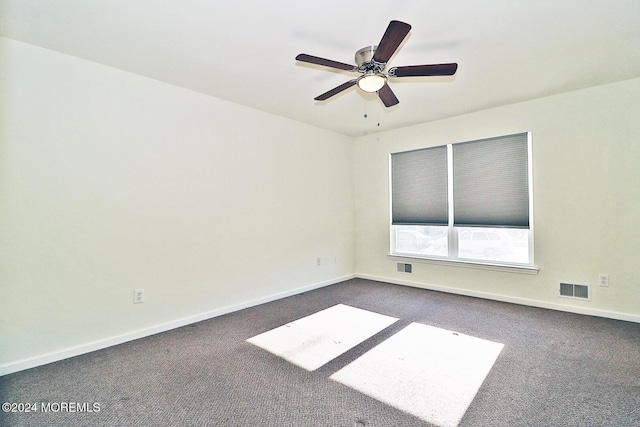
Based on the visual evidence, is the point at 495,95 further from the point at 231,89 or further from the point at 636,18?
the point at 231,89

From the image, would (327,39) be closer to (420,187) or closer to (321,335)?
(321,335)

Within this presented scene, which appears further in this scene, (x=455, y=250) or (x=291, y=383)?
(x=455, y=250)

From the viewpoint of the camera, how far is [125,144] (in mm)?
2797

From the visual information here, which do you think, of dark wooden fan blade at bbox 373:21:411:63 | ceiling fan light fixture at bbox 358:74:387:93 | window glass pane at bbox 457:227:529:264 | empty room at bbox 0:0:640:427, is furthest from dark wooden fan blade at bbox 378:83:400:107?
window glass pane at bbox 457:227:529:264

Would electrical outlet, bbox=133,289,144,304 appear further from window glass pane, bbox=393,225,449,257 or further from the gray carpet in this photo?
window glass pane, bbox=393,225,449,257

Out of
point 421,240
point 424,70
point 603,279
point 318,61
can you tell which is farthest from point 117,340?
point 603,279

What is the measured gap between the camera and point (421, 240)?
4656 mm

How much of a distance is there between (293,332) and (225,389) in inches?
39.4

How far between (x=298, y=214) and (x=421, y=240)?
1.94 metres

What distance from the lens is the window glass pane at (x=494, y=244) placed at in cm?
380

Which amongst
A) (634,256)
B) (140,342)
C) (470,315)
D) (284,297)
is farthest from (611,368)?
(140,342)

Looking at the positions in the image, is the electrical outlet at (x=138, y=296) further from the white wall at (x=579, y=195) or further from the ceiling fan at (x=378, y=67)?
the white wall at (x=579, y=195)

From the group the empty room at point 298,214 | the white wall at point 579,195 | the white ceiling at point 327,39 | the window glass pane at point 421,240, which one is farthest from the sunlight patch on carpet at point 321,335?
the white ceiling at point 327,39

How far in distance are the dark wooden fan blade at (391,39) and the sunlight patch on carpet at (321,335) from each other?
89.2 inches
